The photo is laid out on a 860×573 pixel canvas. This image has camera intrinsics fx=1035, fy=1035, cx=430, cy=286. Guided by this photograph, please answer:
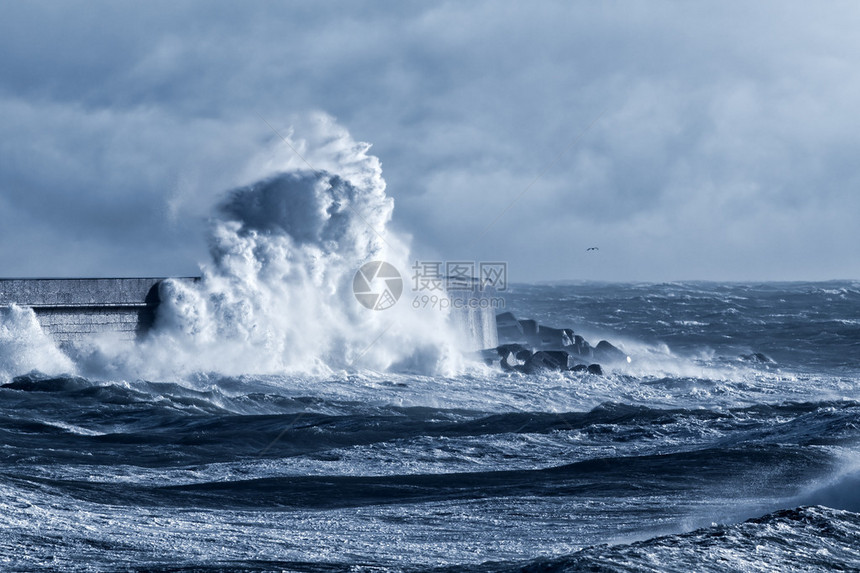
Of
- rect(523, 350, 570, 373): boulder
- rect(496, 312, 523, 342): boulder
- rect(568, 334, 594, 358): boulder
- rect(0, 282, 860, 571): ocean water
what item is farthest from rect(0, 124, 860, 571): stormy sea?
rect(496, 312, 523, 342): boulder

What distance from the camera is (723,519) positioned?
7.32 meters

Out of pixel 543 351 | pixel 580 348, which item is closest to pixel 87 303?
pixel 543 351

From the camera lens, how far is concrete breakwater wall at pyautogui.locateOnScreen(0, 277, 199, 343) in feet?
55.8

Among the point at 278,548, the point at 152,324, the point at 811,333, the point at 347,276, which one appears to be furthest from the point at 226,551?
the point at 811,333

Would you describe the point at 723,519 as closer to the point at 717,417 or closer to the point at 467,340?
the point at 717,417

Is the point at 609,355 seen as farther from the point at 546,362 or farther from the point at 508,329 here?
the point at 546,362

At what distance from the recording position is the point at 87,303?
1770 centimetres

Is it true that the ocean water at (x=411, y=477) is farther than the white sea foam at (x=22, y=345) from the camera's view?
No

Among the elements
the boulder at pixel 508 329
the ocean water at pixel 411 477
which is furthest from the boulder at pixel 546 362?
the boulder at pixel 508 329

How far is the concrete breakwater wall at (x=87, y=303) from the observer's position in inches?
670

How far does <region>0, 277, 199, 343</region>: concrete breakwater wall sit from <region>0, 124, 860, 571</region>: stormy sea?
27 centimetres

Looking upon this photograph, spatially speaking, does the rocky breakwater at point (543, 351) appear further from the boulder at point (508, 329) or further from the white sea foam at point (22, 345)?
the white sea foam at point (22, 345)

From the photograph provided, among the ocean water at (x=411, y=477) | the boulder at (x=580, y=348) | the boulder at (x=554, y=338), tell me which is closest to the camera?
the ocean water at (x=411, y=477)

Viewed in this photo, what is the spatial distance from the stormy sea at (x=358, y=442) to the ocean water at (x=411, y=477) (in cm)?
4
